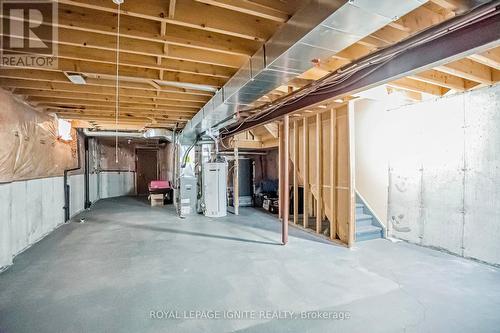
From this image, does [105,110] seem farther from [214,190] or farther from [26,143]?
[214,190]

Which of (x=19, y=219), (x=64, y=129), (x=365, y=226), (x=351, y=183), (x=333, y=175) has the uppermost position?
(x=64, y=129)

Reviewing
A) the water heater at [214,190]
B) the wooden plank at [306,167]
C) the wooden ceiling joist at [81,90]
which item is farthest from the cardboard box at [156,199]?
the wooden plank at [306,167]

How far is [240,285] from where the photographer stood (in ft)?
8.38

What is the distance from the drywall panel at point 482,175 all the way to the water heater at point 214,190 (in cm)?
449

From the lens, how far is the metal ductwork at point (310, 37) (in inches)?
55.7

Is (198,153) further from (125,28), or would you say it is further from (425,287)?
(425,287)

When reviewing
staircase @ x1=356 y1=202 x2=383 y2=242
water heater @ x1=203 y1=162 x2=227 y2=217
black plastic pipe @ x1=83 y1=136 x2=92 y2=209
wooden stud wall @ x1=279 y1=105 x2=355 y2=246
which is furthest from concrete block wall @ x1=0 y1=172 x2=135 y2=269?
staircase @ x1=356 y1=202 x2=383 y2=242

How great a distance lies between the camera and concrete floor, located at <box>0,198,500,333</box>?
6.39 ft

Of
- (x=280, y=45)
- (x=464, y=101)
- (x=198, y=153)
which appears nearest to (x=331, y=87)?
(x=280, y=45)

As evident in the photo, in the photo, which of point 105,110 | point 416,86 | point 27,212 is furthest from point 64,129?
point 416,86

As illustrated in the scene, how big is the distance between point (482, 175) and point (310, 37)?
3078mm

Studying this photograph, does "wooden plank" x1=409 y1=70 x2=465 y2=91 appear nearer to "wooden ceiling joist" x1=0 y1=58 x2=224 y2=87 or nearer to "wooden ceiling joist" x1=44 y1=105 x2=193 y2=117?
"wooden ceiling joist" x1=0 y1=58 x2=224 y2=87

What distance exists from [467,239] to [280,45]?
11.4 feet

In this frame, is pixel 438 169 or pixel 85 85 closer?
pixel 85 85
